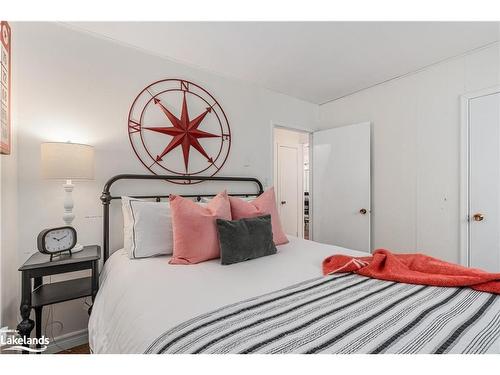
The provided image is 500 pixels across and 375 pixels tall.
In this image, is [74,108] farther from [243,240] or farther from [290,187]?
[290,187]

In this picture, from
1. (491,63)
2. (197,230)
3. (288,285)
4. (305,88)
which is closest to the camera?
(288,285)

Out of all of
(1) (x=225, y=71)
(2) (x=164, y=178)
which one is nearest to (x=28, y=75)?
(2) (x=164, y=178)

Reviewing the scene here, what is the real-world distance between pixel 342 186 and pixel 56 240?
3.04 metres

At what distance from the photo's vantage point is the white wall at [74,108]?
1.75 metres

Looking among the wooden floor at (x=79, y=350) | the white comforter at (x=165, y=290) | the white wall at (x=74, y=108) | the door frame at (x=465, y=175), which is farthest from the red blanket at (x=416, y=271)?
the wooden floor at (x=79, y=350)

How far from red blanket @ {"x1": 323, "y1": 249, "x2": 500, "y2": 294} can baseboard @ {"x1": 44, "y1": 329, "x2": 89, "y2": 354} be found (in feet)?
6.37

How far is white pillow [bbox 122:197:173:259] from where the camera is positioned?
172cm

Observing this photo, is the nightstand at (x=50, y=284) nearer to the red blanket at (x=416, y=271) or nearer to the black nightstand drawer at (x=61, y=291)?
the black nightstand drawer at (x=61, y=291)

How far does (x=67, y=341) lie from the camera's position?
1862mm

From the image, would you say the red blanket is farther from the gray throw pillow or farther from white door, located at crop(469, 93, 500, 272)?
white door, located at crop(469, 93, 500, 272)

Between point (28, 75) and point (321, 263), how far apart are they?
2455 millimetres

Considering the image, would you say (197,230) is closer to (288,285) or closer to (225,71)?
(288,285)

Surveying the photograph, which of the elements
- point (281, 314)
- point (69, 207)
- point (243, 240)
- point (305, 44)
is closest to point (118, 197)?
point (69, 207)
